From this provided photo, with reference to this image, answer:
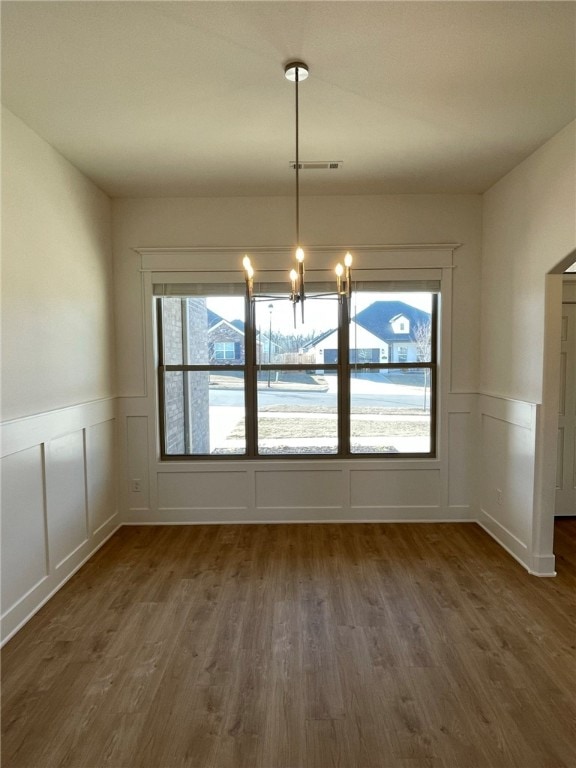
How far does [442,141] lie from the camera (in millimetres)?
2840

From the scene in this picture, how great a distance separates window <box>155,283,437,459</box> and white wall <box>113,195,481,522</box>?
0.50 feet

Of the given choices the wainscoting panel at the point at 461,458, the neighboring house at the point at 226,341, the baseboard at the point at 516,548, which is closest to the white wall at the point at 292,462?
the wainscoting panel at the point at 461,458

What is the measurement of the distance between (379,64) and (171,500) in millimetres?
3596

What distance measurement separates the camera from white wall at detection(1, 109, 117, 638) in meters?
2.44

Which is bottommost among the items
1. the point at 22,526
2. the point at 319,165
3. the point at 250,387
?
the point at 22,526

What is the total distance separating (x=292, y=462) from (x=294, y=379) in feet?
2.53

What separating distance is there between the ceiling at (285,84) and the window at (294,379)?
1178 mm

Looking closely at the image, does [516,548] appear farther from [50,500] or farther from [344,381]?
[50,500]

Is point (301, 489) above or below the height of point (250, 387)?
below

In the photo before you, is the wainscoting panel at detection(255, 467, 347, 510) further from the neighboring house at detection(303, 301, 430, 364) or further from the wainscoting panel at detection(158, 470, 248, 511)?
the neighboring house at detection(303, 301, 430, 364)

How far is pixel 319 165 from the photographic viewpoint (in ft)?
10.4

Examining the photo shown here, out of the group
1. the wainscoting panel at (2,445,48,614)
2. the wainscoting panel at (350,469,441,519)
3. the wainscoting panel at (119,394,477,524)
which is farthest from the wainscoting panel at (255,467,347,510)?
the wainscoting panel at (2,445,48,614)

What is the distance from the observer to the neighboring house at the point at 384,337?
3.94 m

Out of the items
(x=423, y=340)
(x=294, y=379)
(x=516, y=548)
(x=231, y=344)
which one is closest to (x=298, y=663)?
→ (x=516, y=548)
